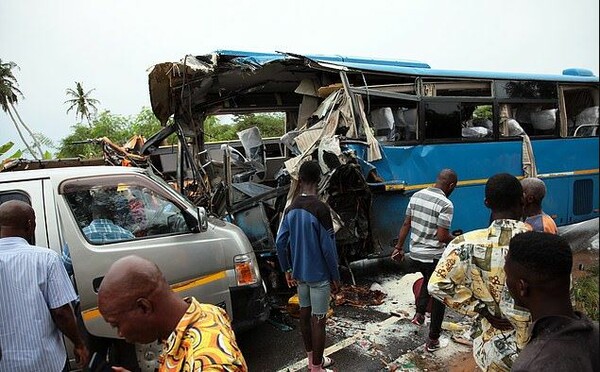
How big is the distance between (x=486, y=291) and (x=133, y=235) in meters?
2.69

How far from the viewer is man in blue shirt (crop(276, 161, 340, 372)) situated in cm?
354

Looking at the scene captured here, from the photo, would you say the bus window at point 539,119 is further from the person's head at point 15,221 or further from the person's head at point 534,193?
the person's head at point 15,221

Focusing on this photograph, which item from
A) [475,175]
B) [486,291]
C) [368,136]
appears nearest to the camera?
[486,291]

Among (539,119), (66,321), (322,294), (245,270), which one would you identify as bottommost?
(322,294)

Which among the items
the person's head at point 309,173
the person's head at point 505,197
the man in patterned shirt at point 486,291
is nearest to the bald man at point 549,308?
the man in patterned shirt at point 486,291

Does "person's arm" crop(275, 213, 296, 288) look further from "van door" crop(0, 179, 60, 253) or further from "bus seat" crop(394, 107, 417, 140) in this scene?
"bus seat" crop(394, 107, 417, 140)

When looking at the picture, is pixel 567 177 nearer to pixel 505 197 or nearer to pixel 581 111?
pixel 581 111

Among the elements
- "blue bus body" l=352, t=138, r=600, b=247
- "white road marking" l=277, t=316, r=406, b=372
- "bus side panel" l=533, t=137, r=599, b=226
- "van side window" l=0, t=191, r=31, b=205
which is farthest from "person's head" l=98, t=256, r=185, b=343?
"bus side panel" l=533, t=137, r=599, b=226

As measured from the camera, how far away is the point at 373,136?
5887 millimetres

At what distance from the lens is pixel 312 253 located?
11.6ft

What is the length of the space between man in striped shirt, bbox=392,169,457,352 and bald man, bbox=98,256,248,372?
9.92 feet

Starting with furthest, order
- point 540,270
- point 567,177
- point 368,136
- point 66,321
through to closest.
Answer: point 567,177, point 368,136, point 66,321, point 540,270

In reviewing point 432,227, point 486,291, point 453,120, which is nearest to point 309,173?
point 432,227

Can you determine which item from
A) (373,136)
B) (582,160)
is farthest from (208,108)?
(582,160)
